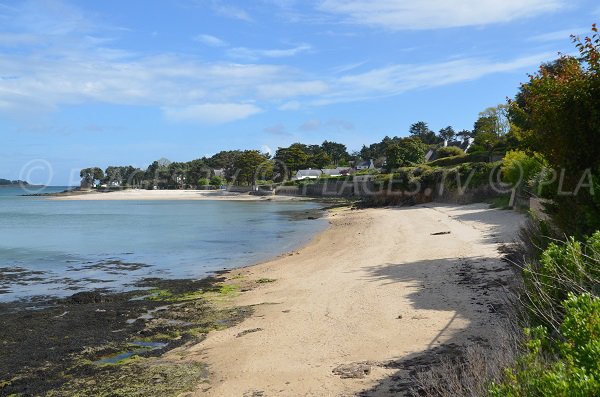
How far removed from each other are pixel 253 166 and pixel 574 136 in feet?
333

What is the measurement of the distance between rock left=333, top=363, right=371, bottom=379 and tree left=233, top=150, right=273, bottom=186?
102973 millimetres

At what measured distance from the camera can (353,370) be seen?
21.2 feet

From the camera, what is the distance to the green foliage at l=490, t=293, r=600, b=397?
8.74 feet

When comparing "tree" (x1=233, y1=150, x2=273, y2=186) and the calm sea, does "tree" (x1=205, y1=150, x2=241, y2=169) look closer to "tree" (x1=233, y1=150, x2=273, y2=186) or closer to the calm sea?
"tree" (x1=233, y1=150, x2=273, y2=186)

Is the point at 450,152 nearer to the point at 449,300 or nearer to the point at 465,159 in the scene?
the point at 465,159

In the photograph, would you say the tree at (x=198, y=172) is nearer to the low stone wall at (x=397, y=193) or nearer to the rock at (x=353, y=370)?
the low stone wall at (x=397, y=193)

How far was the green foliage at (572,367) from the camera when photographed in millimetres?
2664

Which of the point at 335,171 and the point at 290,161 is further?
the point at 290,161

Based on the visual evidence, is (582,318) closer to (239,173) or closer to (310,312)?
(310,312)

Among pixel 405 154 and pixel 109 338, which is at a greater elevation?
pixel 405 154

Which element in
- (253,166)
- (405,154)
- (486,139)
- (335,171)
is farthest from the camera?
(335,171)

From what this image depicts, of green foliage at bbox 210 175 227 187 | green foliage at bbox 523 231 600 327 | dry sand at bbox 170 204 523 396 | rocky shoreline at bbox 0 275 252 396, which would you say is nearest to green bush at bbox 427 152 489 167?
dry sand at bbox 170 204 523 396

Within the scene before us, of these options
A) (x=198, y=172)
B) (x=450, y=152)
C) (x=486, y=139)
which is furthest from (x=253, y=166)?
(x=486, y=139)

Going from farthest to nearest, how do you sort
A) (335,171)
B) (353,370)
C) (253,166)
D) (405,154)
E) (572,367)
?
(335,171) < (253,166) < (405,154) < (353,370) < (572,367)
